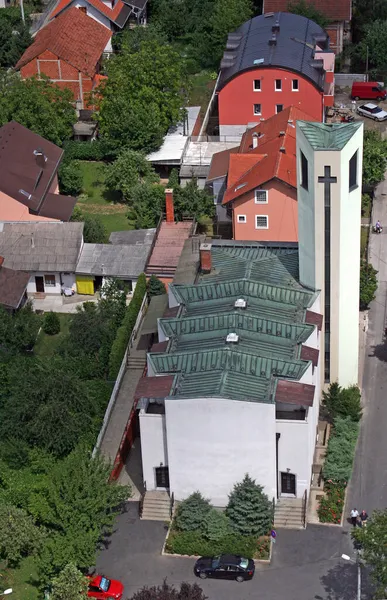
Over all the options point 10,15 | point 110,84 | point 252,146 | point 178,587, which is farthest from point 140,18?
point 178,587

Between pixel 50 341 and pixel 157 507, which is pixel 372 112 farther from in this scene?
pixel 157 507

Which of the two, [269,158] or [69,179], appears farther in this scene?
[69,179]

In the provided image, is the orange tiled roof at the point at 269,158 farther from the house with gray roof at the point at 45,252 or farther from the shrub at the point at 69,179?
the shrub at the point at 69,179

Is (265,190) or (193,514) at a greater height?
(265,190)

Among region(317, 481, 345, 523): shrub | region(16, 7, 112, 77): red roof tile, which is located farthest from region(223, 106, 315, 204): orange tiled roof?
region(317, 481, 345, 523): shrub

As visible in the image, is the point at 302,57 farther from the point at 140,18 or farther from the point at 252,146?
the point at 140,18

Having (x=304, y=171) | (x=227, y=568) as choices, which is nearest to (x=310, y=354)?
(x=304, y=171)
